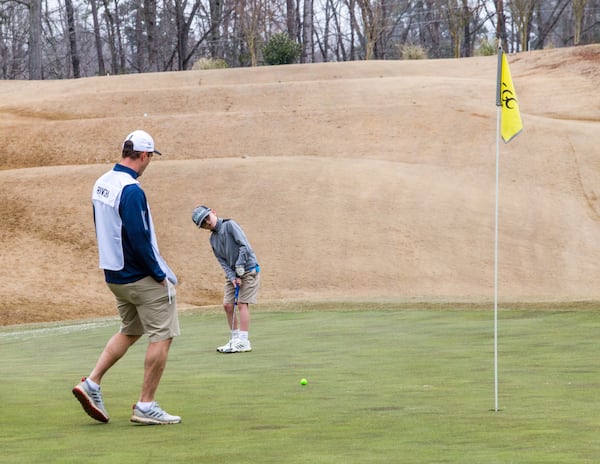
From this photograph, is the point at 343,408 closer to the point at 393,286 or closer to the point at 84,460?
the point at 84,460

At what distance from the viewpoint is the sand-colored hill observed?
1144 inches

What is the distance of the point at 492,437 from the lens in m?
6.93

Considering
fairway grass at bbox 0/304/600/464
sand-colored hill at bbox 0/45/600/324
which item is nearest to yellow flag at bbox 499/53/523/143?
fairway grass at bbox 0/304/600/464

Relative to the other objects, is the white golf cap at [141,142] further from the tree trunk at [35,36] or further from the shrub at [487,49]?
the tree trunk at [35,36]

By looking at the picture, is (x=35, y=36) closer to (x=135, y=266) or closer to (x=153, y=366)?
(x=135, y=266)

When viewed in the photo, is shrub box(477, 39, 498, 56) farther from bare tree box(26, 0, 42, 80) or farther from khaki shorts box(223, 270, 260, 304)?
khaki shorts box(223, 270, 260, 304)

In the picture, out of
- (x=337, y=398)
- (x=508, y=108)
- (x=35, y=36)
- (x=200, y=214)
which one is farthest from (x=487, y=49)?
(x=337, y=398)

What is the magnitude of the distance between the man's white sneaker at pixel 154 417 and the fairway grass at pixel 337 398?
0.09m

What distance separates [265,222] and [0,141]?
14.0 meters

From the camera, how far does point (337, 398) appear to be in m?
8.98

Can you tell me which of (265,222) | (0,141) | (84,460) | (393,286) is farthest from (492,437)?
(0,141)

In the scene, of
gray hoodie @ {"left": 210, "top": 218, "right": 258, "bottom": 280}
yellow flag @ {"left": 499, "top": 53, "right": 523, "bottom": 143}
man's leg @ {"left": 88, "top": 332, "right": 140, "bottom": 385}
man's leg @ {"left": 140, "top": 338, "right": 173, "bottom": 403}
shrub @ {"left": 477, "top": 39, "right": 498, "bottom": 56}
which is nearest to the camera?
man's leg @ {"left": 140, "top": 338, "right": 173, "bottom": 403}

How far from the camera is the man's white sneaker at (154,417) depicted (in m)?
7.68

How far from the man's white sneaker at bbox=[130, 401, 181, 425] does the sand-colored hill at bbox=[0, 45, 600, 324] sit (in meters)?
15.6
